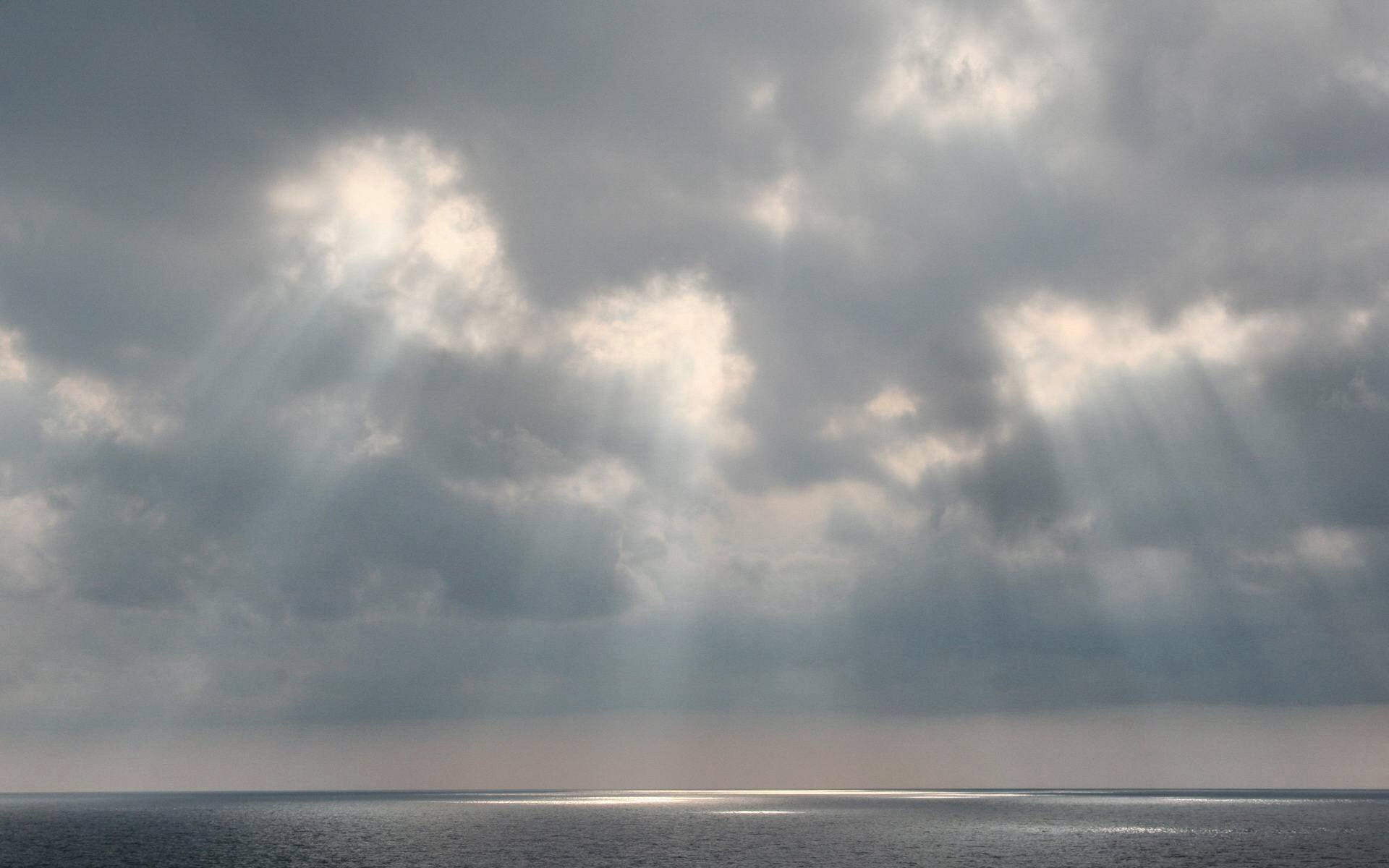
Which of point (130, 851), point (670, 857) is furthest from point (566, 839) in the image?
point (130, 851)

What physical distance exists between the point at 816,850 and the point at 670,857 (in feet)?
89.6

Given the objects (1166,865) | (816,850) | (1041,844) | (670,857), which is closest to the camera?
(1166,865)

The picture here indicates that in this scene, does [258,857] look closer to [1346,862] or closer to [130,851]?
[130,851]

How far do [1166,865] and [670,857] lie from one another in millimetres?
66091

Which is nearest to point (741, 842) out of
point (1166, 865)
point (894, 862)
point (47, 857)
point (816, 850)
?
point (816, 850)

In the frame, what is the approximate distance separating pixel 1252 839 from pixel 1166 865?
250ft

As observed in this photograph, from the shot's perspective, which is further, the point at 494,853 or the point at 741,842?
the point at 741,842

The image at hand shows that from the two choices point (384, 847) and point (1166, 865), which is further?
point (384, 847)

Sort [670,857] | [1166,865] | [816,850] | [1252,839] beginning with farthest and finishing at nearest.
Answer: [1252,839] → [816,850] → [670,857] → [1166,865]

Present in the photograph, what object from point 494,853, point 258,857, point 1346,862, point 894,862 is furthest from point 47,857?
point 1346,862

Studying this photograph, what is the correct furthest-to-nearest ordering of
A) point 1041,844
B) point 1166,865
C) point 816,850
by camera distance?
point 1041,844
point 816,850
point 1166,865

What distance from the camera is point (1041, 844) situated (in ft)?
605

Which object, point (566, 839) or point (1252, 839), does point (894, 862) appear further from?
point (1252, 839)

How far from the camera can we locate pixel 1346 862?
140m
